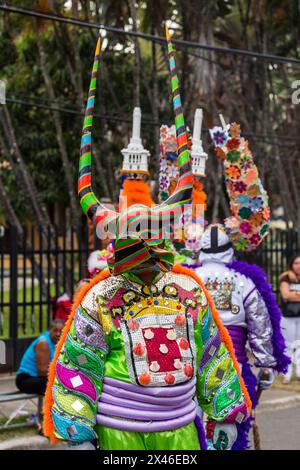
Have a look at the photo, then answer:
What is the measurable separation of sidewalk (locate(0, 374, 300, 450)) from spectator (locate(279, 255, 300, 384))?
0.93 metres

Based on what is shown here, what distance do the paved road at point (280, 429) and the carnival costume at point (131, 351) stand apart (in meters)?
3.76

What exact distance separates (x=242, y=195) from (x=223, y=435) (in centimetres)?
327

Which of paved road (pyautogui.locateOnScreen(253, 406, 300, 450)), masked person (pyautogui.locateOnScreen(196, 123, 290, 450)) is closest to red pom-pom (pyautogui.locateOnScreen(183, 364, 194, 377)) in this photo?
masked person (pyautogui.locateOnScreen(196, 123, 290, 450))

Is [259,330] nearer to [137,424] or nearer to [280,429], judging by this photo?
[280,429]

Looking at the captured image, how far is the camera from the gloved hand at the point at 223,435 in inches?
167

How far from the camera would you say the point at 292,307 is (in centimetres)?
1173

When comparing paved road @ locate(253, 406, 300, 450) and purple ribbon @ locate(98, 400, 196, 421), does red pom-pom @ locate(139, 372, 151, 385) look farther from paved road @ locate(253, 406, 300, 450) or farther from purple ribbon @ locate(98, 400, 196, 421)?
paved road @ locate(253, 406, 300, 450)

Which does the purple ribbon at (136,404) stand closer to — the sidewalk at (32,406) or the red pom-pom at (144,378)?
the red pom-pom at (144,378)

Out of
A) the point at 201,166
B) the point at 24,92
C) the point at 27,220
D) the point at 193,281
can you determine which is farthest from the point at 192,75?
the point at 193,281

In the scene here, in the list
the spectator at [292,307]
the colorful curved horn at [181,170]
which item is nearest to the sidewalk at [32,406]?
the spectator at [292,307]

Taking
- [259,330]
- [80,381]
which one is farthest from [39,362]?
[80,381]

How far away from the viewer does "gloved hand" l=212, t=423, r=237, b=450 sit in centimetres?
423
